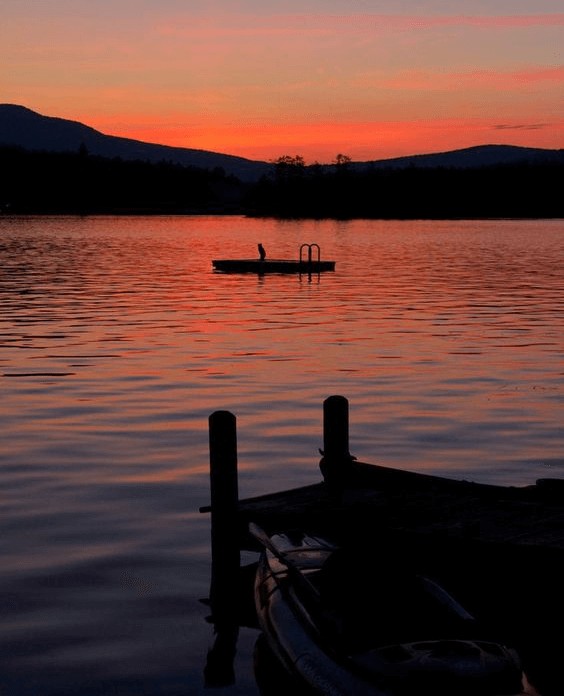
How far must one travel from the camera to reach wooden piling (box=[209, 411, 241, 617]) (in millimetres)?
13531

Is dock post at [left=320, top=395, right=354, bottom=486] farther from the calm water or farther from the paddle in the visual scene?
the calm water

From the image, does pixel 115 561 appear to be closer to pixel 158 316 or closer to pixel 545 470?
pixel 545 470

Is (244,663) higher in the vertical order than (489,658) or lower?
lower

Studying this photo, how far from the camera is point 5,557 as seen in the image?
1479cm

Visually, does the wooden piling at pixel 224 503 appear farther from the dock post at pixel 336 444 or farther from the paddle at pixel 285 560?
the dock post at pixel 336 444

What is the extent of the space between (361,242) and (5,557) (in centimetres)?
12508

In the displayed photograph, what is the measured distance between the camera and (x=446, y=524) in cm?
1233

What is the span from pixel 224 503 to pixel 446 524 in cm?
263

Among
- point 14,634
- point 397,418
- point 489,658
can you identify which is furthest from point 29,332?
point 489,658

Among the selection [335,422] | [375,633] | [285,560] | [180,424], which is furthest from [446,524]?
[180,424]

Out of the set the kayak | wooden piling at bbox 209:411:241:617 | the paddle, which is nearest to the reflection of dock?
wooden piling at bbox 209:411:241:617

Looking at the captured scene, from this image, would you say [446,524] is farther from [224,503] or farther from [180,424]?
[180,424]

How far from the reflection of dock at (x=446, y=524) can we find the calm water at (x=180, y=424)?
1.31 metres

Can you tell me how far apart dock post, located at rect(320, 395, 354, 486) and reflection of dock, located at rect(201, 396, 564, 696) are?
0.01 meters
